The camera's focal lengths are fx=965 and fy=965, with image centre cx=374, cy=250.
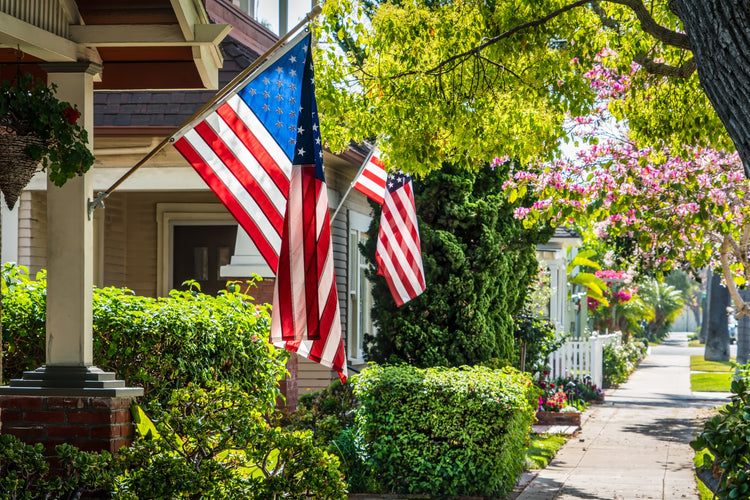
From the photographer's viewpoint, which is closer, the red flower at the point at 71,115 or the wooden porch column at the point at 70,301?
the red flower at the point at 71,115

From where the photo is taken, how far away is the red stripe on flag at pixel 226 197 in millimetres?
6531

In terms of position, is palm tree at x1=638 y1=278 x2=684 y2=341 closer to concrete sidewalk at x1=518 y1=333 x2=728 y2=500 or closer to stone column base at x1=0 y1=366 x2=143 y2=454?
concrete sidewalk at x1=518 y1=333 x2=728 y2=500

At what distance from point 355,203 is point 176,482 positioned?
10657mm

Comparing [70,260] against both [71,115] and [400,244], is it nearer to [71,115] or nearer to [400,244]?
[71,115]

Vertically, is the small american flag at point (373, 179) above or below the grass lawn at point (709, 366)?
above

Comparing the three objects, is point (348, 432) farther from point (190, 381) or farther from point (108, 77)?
point (108, 77)

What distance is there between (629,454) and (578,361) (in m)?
9.77

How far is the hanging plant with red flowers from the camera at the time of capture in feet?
17.3

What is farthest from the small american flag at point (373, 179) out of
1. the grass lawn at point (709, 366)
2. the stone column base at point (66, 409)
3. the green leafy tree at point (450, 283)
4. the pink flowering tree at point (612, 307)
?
the grass lawn at point (709, 366)

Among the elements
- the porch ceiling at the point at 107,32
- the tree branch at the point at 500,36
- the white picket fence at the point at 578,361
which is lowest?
the white picket fence at the point at 578,361

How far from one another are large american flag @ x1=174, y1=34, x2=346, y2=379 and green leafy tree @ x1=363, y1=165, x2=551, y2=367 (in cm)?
567

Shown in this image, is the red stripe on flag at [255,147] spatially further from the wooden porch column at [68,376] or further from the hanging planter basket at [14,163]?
the hanging planter basket at [14,163]

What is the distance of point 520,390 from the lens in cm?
975

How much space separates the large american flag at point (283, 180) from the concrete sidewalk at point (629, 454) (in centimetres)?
453
